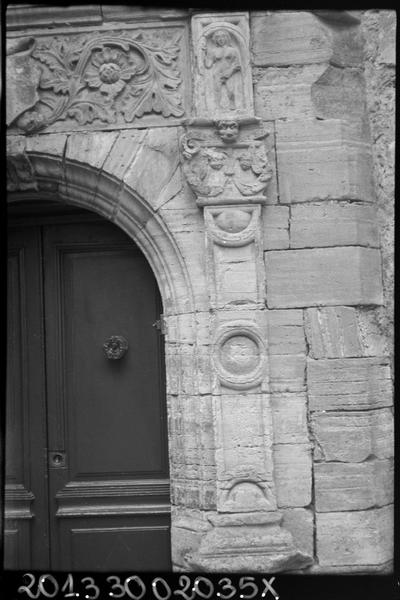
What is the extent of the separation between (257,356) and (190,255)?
0.59 metres

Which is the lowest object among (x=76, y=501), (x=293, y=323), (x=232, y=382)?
(x=76, y=501)

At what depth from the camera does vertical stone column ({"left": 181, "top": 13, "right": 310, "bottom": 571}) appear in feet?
13.5

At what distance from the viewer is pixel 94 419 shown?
459cm

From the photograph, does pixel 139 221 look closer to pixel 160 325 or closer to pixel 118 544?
pixel 160 325

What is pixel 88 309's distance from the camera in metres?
4.64

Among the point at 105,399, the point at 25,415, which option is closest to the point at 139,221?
the point at 105,399

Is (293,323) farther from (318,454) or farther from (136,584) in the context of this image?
(136,584)

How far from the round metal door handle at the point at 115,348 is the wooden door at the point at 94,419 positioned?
0.01 metres

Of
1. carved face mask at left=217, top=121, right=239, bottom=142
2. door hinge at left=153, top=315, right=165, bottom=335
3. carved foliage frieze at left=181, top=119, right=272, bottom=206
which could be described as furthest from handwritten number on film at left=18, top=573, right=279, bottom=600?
carved face mask at left=217, top=121, right=239, bottom=142

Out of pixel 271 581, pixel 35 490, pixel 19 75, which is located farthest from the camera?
pixel 35 490

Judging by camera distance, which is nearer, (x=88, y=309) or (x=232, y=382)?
(x=232, y=382)

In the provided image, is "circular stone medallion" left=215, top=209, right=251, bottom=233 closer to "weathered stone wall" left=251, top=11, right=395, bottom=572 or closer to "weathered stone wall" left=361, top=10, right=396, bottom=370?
"weathered stone wall" left=251, top=11, right=395, bottom=572

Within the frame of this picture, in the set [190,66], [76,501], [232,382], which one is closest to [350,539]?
[232,382]

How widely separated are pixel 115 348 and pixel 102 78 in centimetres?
139
